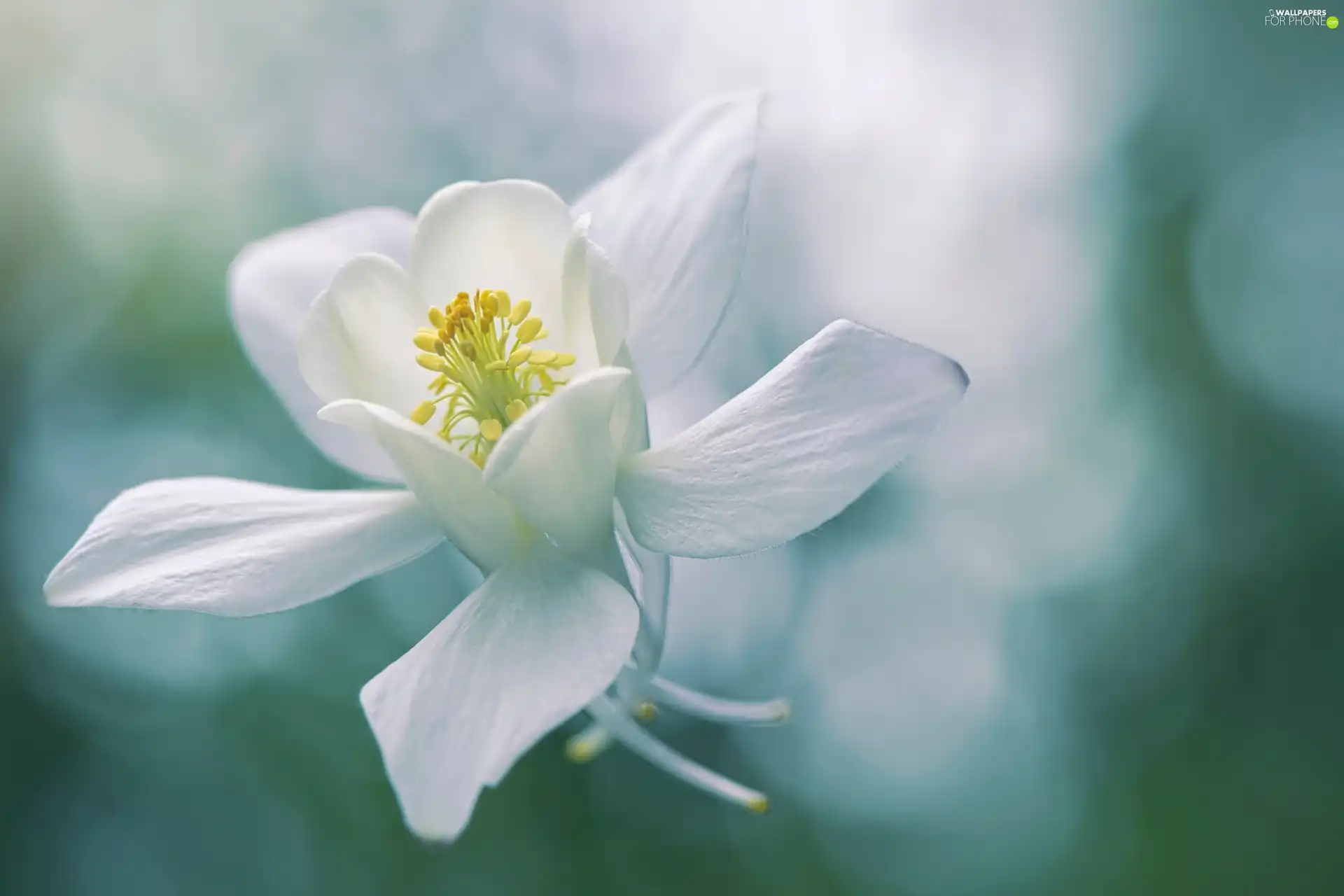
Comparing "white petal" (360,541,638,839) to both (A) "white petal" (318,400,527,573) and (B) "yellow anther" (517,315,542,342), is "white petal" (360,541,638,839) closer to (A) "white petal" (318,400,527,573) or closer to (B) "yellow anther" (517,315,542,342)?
(A) "white petal" (318,400,527,573)

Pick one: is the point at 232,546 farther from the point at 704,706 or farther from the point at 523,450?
the point at 704,706

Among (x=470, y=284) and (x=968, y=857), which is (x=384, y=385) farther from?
(x=968, y=857)

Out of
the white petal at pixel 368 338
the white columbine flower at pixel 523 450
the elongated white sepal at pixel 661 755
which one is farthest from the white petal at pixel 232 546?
the elongated white sepal at pixel 661 755

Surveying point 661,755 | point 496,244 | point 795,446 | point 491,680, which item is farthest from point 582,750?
point 496,244

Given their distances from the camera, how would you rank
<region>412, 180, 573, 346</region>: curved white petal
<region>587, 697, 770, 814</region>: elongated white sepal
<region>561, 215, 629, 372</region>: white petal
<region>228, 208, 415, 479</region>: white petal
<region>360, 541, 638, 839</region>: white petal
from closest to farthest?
<region>360, 541, 638, 839</region>: white petal
<region>587, 697, 770, 814</region>: elongated white sepal
<region>561, 215, 629, 372</region>: white petal
<region>412, 180, 573, 346</region>: curved white petal
<region>228, 208, 415, 479</region>: white petal

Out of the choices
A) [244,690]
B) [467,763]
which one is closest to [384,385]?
[467,763]

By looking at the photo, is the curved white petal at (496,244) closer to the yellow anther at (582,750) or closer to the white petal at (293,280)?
the white petal at (293,280)

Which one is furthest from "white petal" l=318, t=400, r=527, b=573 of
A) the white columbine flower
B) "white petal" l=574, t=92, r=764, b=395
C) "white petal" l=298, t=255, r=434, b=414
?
"white petal" l=574, t=92, r=764, b=395
